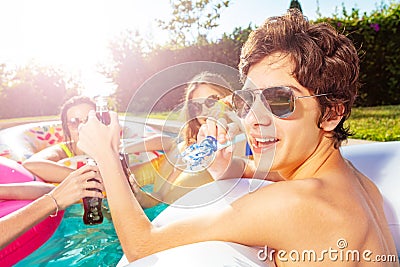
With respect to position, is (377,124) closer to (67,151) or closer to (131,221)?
(67,151)

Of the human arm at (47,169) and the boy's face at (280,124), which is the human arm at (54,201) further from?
the human arm at (47,169)

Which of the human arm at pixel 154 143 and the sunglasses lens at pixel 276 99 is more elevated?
the sunglasses lens at pixel 276 99

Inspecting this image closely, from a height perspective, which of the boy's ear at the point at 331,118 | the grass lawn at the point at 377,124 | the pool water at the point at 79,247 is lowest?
the grass lawn at the point at 377,124

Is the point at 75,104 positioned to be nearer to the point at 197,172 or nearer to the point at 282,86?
the point at 197,172

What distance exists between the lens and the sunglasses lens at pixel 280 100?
1.69 meters

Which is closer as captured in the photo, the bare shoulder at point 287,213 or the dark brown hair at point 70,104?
the bare shoulder at point 287,213

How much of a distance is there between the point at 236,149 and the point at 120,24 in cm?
1786

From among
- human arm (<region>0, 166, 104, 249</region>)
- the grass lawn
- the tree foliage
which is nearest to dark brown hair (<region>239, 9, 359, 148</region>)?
human arm (<region>0, 166, 104, 249</region>)

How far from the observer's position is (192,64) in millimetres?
1662

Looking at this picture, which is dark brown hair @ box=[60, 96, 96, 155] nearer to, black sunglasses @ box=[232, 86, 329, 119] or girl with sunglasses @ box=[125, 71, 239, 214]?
girl with sunglasses @ box=[125, 71, 239, 214]

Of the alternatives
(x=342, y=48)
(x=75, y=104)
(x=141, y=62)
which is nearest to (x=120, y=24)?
(x=141, y=62)

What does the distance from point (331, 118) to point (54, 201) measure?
128 cm

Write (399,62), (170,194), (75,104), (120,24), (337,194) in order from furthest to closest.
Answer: (120,24) < (399,62) < (75,104) < (170,194) < (337,194)

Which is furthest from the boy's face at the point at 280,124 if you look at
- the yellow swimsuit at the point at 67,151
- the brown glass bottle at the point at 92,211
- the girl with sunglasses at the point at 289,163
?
the yellow swimsuit at the point at 67,151
